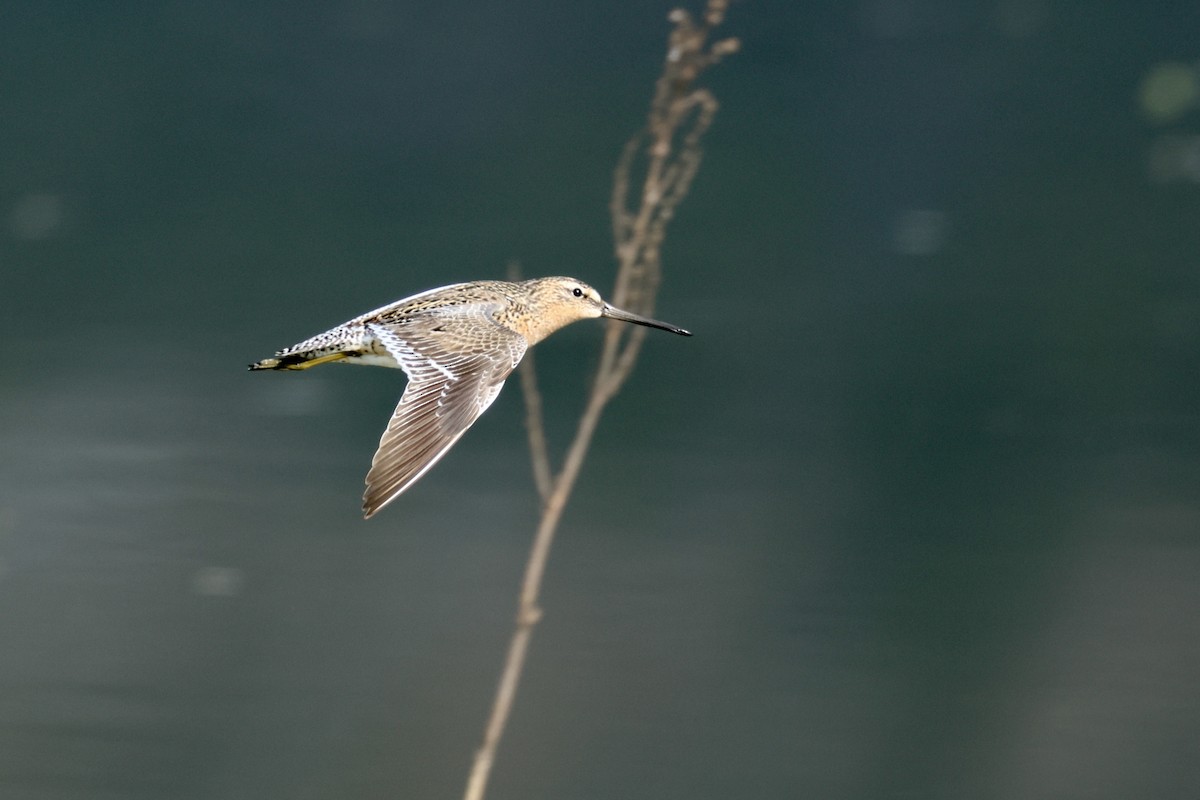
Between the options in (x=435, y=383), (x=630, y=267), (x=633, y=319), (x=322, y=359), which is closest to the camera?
(x=630, y=267)

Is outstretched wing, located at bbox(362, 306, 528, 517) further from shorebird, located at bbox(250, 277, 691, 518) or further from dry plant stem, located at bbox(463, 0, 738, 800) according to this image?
dry plant stem, located at bbox(463, 0, 738, 800)

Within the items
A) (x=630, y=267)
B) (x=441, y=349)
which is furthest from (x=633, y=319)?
(x=630, y=267)

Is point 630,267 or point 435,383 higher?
point 630,267

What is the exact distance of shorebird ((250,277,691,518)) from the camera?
266cm

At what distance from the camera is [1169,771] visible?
4926 mm

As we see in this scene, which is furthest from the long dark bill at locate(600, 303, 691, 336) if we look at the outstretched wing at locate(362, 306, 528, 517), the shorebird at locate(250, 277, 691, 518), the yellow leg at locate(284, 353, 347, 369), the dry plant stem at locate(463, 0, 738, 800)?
the yellow leg at locate(284, 353, 347, 369)

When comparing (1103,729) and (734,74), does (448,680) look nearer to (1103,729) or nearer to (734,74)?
(1103,729)

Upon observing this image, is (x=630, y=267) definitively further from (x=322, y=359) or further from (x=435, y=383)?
(x=322, y=359)

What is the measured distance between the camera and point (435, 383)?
9.53ft

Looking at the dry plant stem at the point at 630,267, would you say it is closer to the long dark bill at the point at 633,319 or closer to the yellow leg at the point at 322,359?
the long dark bill at the point at 633,319

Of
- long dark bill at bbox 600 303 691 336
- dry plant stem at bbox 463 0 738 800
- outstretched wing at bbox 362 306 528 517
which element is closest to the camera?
dry plant stem at bbox 463 0 738 800

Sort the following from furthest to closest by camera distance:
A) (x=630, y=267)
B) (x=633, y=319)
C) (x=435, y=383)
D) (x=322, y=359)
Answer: (x=322, y=359) < (x=633, y=319) < (x=435, y=383) < (x=630, y=267)

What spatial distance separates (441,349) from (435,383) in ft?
0.45

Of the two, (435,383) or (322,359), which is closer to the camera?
(435,383)
